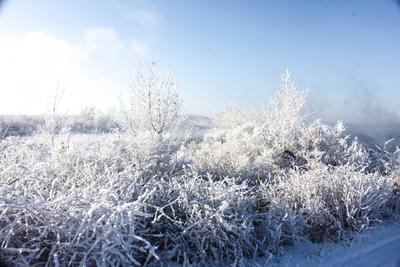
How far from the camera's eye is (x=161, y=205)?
16.6ft

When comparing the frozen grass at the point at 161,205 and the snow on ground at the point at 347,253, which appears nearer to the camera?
the frozen grass at the point at 161,205

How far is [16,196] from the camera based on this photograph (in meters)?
3.86

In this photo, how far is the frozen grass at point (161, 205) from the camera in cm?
359

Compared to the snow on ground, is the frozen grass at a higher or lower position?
higher

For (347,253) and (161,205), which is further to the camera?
(347,253)

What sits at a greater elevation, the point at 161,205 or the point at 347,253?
the point at 161,205

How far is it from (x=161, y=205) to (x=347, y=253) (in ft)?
9.14

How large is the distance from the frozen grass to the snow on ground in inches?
6.8

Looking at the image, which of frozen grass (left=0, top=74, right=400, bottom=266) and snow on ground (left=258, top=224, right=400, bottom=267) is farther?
snow on ground (left=258, top=224, right=400, bottom=267)

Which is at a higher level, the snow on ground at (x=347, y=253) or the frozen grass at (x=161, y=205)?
the frozen grass at (x=161, y=205)

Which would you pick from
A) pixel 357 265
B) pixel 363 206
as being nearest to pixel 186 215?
pixel 357 265

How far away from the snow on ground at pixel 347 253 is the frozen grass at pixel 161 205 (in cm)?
17

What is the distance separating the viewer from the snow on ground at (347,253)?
16.7 ft

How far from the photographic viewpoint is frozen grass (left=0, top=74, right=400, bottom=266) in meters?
3.59
